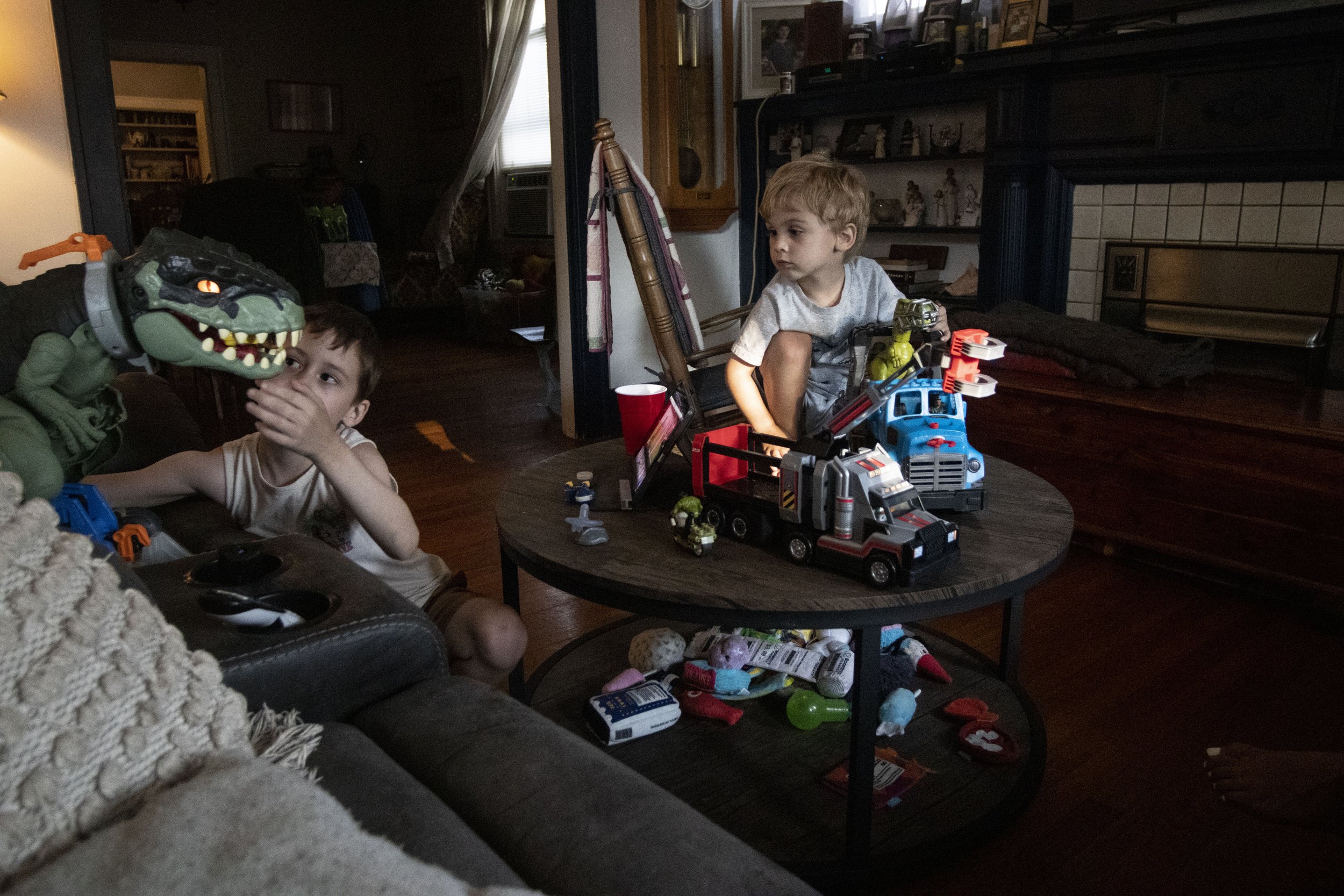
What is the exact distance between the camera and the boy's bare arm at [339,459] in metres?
1.14

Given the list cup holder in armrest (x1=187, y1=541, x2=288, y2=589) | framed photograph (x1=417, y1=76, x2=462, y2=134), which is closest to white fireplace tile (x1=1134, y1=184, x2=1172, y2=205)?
cup holder in armrest (x1=187, y1=541, x2=288, y2=589)

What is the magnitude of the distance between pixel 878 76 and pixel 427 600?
103 inches

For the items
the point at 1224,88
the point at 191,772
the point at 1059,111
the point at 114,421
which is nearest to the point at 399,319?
the point at 1059,111

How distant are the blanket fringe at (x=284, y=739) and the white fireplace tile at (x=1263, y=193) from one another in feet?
8.91

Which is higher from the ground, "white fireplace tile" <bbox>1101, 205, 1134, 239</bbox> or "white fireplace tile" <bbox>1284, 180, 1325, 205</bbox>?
"white fireplace tile" <bbox>1284, 180, 1325, 205</bbox>

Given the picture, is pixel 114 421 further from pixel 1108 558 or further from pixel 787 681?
pixel 1108 558

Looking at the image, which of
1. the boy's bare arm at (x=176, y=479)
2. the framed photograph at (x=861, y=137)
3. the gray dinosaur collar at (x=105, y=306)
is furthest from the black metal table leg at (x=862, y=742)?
the framed photograph at (x=861, y=137)

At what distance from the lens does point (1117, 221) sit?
2855mm

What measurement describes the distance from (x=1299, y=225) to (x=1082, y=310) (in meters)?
0.62

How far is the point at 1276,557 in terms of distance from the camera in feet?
6.91

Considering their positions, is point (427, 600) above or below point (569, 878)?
below

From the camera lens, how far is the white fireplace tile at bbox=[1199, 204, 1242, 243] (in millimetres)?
2639

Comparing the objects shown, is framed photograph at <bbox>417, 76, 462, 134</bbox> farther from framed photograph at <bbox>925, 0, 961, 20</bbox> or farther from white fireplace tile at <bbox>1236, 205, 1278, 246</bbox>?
white fireplace tile at <bbox>1236, 205, 1278, 246</bbox>

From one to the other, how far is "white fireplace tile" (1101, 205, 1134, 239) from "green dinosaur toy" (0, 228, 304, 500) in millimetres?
2593
